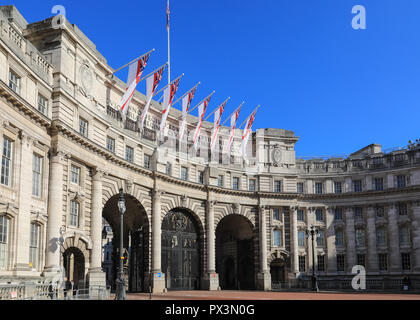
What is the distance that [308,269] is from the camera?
2477 inches

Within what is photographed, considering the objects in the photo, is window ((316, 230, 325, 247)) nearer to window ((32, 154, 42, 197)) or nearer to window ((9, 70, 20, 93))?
window ((32, 154, 42, 197))

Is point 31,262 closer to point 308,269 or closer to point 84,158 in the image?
point 84,158

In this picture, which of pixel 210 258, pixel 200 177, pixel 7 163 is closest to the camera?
pixel 7 163

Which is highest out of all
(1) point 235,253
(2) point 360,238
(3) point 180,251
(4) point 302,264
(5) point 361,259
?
(2) point 360,238

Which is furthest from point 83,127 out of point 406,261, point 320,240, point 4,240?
point 406,261

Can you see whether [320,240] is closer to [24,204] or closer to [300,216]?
[300,216]

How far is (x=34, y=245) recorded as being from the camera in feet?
105

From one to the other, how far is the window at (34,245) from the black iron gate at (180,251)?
2061 cm

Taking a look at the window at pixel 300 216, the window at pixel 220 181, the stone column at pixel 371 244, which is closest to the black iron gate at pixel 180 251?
the window at pixel 220 181

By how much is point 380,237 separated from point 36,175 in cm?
4571

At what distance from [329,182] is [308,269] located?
11764 mm

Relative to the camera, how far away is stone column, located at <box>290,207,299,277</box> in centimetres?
6138

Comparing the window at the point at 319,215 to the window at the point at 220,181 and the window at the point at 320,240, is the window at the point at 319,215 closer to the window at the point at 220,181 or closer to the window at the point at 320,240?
the window at the point at 320,240
